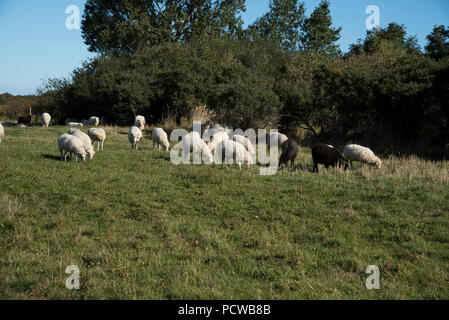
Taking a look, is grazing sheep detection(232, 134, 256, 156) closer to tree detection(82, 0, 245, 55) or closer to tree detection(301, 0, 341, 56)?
tree detection(82, 0, 245, 55)

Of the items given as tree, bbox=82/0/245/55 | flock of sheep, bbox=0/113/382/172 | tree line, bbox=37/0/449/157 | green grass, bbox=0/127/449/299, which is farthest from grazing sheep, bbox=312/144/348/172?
tree, bbox=82/0/245/55

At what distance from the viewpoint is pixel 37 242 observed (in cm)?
661

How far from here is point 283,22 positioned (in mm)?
49500

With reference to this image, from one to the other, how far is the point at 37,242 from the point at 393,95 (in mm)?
17824

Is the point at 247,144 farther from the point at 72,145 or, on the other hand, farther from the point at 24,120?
the point at 24,120

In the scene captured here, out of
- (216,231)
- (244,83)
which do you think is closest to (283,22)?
(244,83)

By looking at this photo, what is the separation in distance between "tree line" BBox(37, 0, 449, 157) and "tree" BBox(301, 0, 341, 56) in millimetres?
6567

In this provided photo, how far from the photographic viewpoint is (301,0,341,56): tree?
49031 mm

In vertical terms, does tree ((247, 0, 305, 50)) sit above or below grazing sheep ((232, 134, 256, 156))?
above

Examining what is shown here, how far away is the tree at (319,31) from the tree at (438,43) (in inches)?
1156

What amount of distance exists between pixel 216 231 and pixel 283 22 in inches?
1886

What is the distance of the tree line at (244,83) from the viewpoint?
18297 millimetres

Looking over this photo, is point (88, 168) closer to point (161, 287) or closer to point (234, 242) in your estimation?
point (234, 242)

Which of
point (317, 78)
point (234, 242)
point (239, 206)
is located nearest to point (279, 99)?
point (317, 78)
